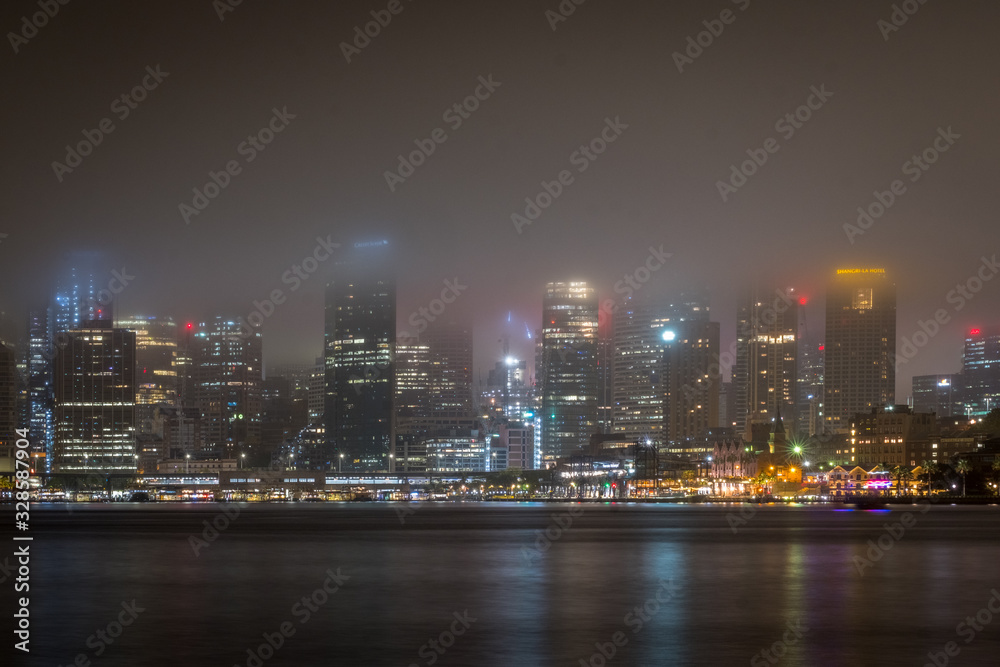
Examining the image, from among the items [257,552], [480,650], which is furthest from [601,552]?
[480,650]

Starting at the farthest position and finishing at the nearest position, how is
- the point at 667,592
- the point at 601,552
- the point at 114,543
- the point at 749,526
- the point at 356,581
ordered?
the point at 749,526 < the point at 114,543 < the point at 601,552 < the point at 356,581 < the point at 667,592

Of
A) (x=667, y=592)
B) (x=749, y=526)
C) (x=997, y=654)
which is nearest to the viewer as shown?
(x=997, y=654)

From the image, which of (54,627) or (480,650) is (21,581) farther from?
(480,650)

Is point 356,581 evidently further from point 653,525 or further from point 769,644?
point 653,525

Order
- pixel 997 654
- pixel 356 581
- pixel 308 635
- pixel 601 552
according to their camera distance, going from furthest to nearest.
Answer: pixel 601 552 < pixel 356 581 < pixel 308 635 < pixel 997 654

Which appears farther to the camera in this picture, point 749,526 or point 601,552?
point 749,526

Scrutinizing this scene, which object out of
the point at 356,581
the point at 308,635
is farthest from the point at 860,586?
the point at 308,635
